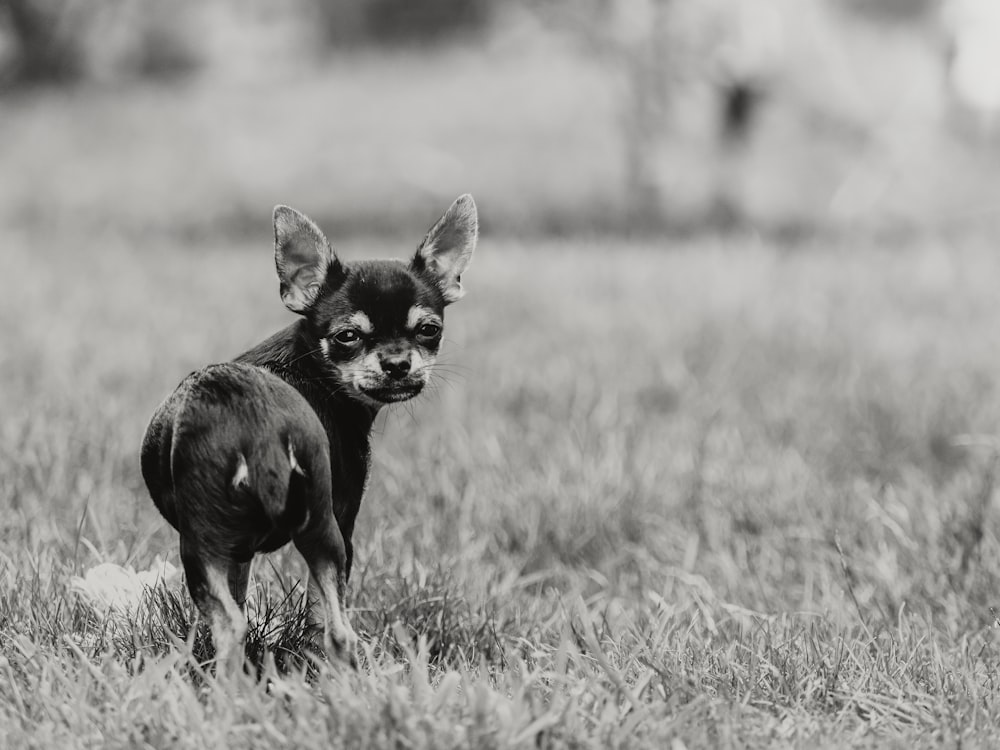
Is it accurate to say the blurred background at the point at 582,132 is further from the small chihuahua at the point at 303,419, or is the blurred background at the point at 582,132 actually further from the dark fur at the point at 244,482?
the dark fur at the point at 244,482

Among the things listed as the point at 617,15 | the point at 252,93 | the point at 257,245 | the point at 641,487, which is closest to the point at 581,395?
the point at 641,487

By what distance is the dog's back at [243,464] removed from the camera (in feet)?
6.91

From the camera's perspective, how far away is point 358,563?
3.43m

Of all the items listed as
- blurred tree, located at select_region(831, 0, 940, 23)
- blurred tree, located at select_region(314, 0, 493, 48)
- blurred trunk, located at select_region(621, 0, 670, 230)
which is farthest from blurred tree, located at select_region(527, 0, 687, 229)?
blurred tree, located at select_region(314, 0, 493, 48)

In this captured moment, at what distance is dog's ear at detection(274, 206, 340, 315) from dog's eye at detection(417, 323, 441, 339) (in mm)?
202

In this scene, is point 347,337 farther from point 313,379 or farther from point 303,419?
point 303,419

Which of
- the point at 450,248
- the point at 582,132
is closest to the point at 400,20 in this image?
the point at 582,132

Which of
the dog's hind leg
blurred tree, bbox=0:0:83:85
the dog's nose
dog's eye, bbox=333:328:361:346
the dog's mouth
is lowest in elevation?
the dog's hind leg

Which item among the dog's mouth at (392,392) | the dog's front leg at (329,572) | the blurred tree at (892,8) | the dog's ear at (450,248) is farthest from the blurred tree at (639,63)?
the dog's front leg at (329,572)

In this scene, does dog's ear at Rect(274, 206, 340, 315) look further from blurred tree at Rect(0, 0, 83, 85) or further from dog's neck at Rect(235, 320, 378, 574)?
blurred tree at Rect(0, 0, 83, 85)

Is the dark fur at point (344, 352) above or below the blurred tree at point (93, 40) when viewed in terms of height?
below

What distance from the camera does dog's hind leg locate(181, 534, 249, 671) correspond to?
6.93ft

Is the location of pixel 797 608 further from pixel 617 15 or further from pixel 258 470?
pixel 617 15

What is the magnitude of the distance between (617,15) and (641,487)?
6.38 m
